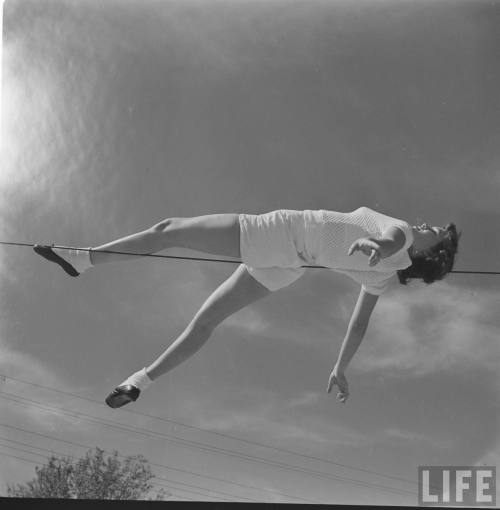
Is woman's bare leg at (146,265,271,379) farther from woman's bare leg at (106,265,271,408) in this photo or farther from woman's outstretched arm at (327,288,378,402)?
woman's outstretched arm at (327,288,378,402)

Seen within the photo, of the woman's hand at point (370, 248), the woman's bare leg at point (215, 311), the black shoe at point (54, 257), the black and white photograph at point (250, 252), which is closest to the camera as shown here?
the woman's hand at point (370, 248)

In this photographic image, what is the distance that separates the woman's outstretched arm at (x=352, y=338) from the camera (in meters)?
6.37

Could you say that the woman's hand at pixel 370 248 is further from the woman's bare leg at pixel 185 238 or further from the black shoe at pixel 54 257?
the black shoe at pixel 54 257

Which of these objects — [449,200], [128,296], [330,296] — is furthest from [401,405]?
[128,296]

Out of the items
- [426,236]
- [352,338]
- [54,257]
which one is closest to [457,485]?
[352,338]

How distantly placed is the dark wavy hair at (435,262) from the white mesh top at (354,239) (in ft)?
0.23

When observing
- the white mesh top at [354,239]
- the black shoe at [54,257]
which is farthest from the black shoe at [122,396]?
the white mesh top at [354,239]

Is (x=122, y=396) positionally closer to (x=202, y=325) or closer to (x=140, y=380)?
(x=140, y=380)

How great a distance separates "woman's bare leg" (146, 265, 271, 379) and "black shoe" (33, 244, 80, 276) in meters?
0.79

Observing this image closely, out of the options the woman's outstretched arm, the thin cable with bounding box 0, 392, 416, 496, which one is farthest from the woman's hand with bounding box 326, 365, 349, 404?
the thin cable with bounding box 0, 392, 416, 496

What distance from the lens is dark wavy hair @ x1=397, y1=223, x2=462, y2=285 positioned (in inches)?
253

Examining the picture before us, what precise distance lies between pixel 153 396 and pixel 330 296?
52.0 inches

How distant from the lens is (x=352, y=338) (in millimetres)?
6410

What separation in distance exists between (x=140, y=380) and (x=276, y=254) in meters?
1.19
